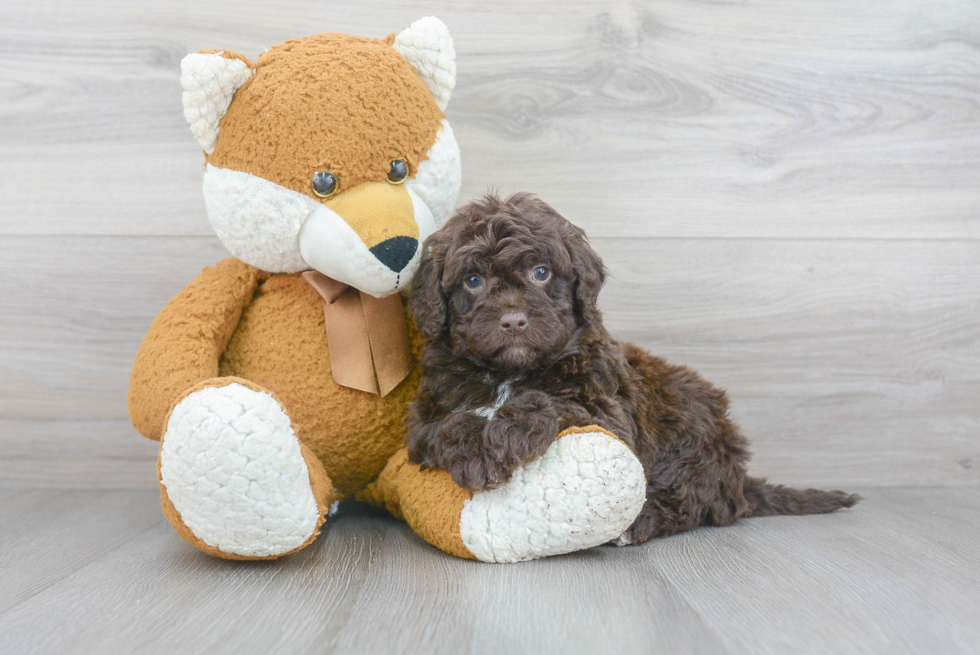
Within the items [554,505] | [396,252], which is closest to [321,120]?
[396,252]

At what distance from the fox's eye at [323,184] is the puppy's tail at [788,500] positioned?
1049 mm

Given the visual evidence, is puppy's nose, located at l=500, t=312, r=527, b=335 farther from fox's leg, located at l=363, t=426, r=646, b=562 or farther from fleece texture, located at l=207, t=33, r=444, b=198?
fleece texture, located at l=207, t=33, r=444, b=198

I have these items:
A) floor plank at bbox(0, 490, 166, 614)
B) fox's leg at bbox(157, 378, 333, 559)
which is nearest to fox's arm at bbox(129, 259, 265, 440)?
fox's leg at bbox(157, 378, 333, 559)

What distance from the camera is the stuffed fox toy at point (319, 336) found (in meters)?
1.14

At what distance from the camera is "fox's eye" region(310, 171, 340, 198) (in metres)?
1.30

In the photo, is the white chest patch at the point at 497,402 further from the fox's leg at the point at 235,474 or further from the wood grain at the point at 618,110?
the wood grain at the point at 618,110

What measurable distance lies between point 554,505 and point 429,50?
892mm

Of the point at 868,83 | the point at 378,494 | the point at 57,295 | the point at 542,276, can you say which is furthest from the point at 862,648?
the point at 57,295

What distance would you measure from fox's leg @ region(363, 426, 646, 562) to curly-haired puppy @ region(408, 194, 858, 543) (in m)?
0.04

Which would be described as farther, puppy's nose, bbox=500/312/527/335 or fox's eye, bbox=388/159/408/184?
fox's eye, bbox=388/159/408/184

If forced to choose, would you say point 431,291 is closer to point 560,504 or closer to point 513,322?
point 513,322

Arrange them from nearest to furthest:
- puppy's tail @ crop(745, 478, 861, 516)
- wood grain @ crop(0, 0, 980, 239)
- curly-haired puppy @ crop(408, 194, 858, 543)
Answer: curly-haired puppy @ crop(408, 194, 858, 543)
puppy's tail @ crop(745, 478, 861, 516)
wood grain @ crop(0, 0, 980, 239)

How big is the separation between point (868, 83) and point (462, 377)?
53.7 inches

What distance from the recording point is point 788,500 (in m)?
1.59
